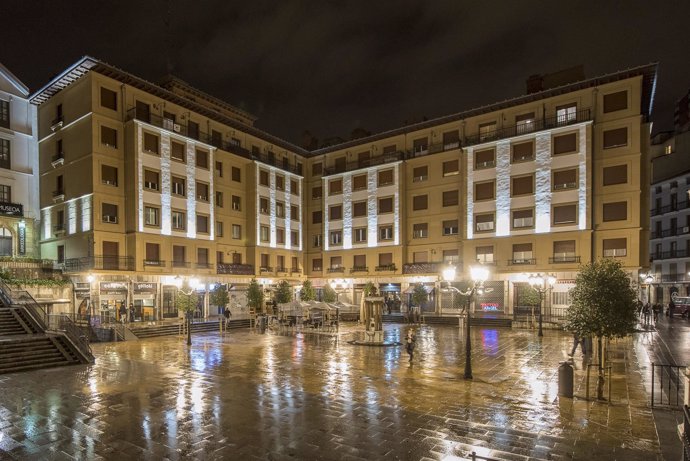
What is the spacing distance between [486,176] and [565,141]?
6516mm

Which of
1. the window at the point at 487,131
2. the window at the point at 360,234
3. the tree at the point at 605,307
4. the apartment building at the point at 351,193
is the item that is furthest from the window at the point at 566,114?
the tree at the point at 605,307

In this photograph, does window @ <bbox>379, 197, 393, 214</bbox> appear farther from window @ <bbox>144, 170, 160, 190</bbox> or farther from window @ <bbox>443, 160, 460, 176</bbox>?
window @ <bbox>144, 170, 160, 190</bbox>

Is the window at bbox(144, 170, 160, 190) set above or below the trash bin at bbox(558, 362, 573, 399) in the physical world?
above

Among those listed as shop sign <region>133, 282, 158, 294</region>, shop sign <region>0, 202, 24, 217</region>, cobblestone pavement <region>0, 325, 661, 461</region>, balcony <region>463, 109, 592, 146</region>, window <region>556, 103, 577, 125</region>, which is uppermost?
window <region>556, 103, 577, 125</region>

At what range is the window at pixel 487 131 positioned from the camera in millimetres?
38094

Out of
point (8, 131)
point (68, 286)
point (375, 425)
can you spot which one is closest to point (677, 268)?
point (375, 425)

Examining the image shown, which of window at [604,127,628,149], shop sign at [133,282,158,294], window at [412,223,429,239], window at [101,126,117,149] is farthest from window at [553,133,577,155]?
window at [101,126,117,149]

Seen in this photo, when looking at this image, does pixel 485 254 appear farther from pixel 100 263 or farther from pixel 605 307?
pixel 100 263

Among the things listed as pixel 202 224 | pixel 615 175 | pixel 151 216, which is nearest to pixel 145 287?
pixel 151 216

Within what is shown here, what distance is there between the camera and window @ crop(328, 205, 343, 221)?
46.1 meters

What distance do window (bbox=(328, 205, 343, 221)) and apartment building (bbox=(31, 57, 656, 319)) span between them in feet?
0.48

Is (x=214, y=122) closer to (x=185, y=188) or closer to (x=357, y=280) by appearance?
(x=185, y=188)

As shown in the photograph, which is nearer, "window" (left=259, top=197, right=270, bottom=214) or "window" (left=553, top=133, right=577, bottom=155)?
"window" (left=553, top=133, right=577, bottom=155)

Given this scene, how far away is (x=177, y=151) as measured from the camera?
117 ft
